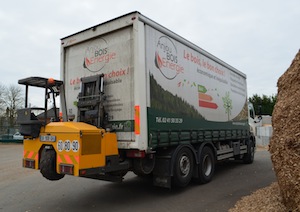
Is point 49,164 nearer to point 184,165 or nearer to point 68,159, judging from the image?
point 68,159

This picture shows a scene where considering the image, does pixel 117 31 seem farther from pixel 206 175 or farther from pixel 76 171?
pixel 206 175

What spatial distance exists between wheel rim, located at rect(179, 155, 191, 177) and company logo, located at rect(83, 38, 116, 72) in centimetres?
285

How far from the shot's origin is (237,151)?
33.7 ft

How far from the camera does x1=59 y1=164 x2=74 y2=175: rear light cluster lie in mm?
4820

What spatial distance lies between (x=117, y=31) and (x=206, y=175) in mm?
4422

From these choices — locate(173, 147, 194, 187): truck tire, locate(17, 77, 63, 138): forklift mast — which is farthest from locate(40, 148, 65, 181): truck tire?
locate(173, 147, 194, 187): truck tire

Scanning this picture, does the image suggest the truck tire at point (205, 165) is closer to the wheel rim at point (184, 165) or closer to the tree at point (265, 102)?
the wheel rim at point (184, 165)

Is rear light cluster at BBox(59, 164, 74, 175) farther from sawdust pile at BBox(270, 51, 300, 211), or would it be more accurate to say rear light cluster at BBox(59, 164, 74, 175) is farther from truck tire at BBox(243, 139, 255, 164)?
truck tire at BBox(243, 139, 255, 164)

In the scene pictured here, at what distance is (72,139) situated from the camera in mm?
4926

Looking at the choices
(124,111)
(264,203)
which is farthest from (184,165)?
(264,203)

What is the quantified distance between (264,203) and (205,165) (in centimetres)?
309

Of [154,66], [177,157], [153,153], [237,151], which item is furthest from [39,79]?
[237,151]

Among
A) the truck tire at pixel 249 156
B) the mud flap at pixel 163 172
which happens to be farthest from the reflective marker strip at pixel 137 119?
the truck tire at pixel 249 156

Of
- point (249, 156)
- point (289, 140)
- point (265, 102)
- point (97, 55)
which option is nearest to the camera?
point (289, 140)
